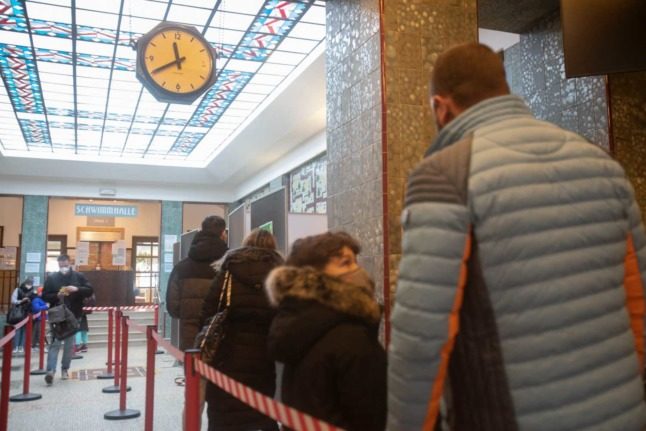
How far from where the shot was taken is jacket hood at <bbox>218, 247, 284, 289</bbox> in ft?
10.3

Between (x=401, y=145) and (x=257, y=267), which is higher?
(x=401, y=145)

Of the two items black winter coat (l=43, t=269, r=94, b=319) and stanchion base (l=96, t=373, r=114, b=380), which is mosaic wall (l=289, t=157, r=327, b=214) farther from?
stanchion base (l=96, t=373, r=114, b=380)

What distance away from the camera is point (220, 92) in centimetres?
985

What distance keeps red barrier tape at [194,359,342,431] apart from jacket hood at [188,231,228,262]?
200cm

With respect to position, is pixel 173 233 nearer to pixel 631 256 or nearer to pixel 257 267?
pixel 257 267

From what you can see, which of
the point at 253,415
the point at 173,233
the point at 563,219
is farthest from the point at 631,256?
the point at 173,233

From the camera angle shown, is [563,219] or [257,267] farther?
[257,267]

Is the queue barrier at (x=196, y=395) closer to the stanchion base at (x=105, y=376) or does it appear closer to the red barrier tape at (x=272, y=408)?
the red barrier tape at (x=272, y=408)

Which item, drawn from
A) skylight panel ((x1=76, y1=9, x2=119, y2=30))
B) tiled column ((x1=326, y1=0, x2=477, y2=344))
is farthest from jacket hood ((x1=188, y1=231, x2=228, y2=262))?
skylight panel ((x1=76, y1=9, x2=119, y2=30))

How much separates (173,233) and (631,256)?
51.6ft

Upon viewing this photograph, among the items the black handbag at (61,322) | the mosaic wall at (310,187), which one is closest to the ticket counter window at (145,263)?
the mosaic wall at (310,187)

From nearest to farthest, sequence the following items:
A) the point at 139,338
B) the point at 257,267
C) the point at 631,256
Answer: the point at 631,256, the point at 257,267, the point at 139,338

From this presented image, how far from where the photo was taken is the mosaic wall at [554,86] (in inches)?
164

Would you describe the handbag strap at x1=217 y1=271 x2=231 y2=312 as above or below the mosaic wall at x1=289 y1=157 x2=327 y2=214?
below
